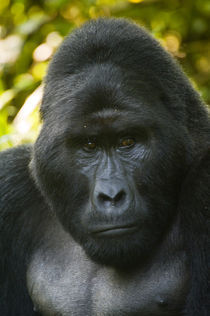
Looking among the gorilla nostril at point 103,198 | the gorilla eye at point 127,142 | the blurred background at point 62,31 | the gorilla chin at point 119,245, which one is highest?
the blurred background at point 62,31

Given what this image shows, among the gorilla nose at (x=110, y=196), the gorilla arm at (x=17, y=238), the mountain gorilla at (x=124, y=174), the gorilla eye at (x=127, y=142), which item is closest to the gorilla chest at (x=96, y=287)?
the mountain gorilla at (x=124, y=174)

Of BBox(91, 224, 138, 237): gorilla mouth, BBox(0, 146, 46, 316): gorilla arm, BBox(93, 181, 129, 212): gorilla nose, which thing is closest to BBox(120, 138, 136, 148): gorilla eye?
BBox(93, 181, 129, 212): gorilla nose

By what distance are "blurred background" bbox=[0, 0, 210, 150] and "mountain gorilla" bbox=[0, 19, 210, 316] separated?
135 inches

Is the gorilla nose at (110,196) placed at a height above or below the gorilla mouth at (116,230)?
above

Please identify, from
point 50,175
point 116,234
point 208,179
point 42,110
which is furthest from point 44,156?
point 208,179

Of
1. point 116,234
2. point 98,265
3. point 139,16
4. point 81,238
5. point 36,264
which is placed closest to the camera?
point 116,234

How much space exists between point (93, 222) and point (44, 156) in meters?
0.60

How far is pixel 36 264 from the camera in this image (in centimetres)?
416

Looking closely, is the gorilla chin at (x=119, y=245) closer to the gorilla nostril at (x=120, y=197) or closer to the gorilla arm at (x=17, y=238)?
the gorilla nostril at (x=120, y=197)

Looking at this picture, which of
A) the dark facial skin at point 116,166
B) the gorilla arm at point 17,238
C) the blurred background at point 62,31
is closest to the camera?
the dark facial skin at point 116,166

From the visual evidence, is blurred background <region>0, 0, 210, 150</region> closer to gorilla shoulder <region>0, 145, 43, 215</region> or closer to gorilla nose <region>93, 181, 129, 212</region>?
gorilla shoulder <region>0, 145, 43, 215</region>

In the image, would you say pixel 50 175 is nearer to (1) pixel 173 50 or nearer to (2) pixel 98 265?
(2) pixel 98 265

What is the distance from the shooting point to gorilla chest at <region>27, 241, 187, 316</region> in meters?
3.54

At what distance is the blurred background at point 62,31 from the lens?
750cm
